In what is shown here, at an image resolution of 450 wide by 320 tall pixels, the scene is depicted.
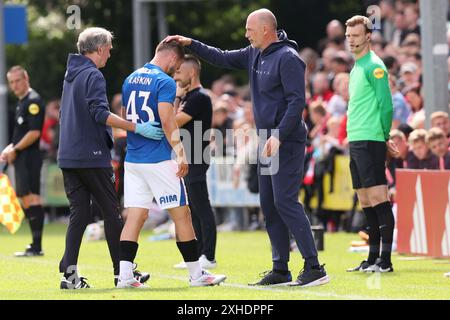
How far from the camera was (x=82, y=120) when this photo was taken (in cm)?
1069

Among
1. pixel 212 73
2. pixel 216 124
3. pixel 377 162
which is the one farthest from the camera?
pixel 212 73

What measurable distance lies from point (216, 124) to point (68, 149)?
366 inches

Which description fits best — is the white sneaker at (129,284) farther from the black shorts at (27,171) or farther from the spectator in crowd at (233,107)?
the spectator in crowd at (233,107)

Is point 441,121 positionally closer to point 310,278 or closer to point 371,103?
point 371,103

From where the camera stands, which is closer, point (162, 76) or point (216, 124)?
point (162, 76)

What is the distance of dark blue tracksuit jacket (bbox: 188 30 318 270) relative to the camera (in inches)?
417

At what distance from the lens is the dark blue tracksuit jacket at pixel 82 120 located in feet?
34.8

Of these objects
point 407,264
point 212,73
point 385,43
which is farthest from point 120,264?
point 212,73

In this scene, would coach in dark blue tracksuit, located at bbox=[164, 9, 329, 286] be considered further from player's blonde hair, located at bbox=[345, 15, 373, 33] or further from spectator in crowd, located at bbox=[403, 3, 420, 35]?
spectator in crowd, located at bbox=[403, 3, 420, 35]

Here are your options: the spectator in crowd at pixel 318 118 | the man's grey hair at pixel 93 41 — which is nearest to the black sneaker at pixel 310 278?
the man's grey hair at pixel 93 41

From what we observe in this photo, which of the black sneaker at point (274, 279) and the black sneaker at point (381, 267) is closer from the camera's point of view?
the black sneaker at point (274, 279)
